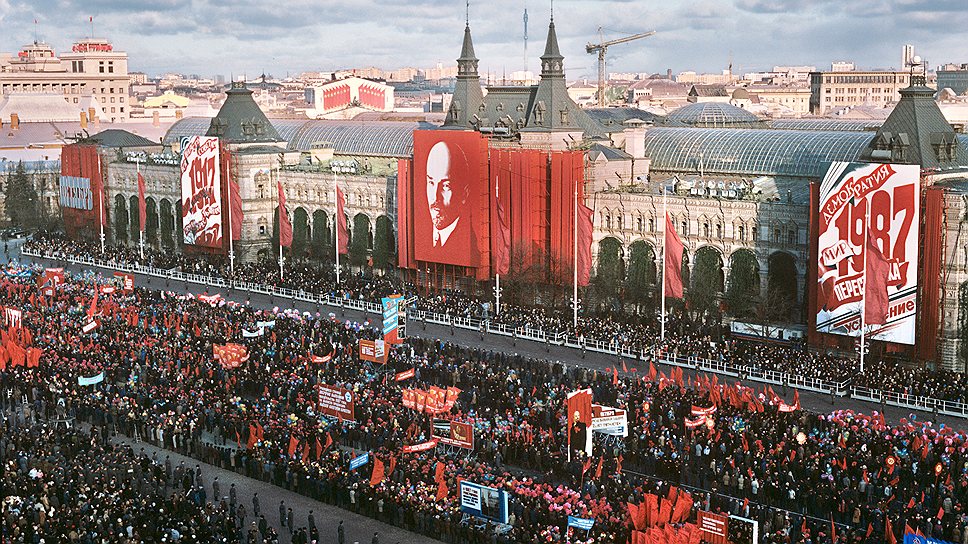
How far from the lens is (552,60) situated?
103 meters

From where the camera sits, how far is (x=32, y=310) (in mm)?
82688

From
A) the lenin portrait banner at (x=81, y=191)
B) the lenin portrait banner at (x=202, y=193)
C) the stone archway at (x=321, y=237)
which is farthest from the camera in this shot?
the lenin portrait banner at (x=81, y=191)

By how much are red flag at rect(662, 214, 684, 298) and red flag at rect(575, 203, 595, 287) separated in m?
8.91

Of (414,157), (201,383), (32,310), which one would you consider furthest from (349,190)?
(201,383)

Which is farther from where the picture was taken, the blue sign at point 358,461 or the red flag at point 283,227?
the red flag at point 283,227

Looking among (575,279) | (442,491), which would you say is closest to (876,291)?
(575,279)

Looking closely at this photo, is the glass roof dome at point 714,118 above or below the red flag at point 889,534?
above

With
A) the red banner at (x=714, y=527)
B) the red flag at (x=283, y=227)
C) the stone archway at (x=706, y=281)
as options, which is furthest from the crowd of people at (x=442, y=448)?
the red flag at (x=283, y=227)

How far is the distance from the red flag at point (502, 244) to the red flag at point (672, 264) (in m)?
16.9

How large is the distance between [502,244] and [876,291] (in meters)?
28.8

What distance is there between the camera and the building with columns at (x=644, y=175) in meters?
77.6

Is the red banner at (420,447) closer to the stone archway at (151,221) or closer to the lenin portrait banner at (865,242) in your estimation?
the lenin portrait banner at (865,242)

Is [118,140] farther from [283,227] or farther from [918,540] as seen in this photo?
[918,540]

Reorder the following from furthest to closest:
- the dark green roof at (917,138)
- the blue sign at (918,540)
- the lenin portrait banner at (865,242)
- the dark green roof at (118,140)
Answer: the dark green roof at (118,140) → the dark green roof at (917,138) → the lenin portrait banner at (865,242) → the blue sign at (918,540)
